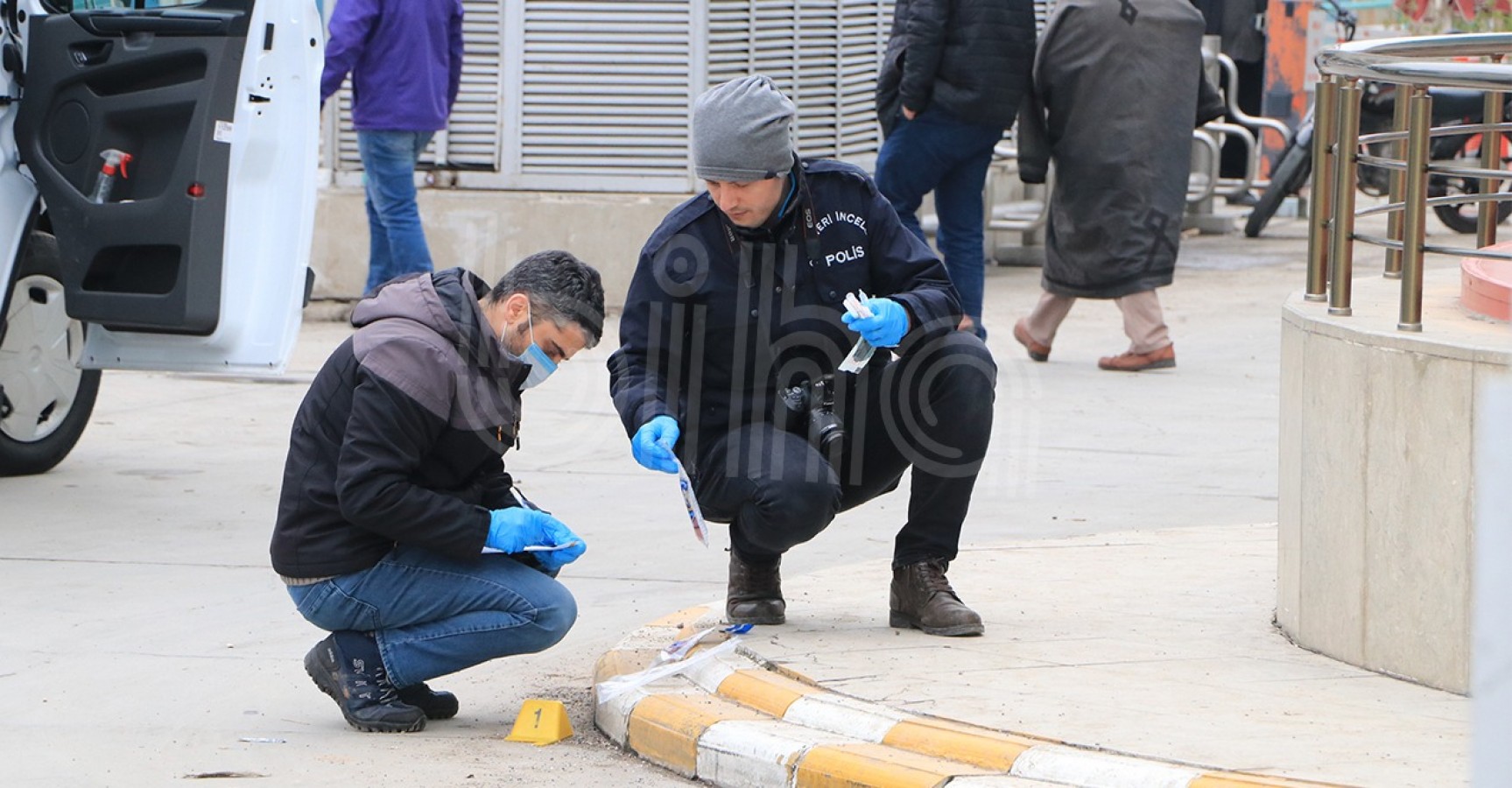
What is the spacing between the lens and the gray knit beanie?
456 cm

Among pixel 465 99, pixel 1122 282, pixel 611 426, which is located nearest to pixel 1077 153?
pixel 1122 282

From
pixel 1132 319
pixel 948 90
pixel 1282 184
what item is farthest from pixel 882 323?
pixel 1282 184

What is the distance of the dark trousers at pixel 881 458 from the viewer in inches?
183

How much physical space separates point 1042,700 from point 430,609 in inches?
51.0

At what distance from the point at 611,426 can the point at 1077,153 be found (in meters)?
2.47

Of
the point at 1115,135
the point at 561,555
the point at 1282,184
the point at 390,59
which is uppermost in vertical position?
the point at 390,59

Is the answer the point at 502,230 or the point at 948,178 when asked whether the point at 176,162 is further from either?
the point at 502,230

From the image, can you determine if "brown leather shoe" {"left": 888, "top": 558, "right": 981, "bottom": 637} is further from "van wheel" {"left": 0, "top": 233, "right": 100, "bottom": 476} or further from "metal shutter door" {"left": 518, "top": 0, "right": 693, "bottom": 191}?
"metal shutter door" {"left": 518, "top": 0, "right": 693, "bottom": 191}

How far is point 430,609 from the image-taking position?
4488mm

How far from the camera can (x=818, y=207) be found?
15.6ft

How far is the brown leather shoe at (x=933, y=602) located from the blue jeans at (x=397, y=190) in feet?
18.1

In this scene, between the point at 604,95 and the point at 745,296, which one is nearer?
the point at 745,296

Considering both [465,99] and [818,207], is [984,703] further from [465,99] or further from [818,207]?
[465,99]

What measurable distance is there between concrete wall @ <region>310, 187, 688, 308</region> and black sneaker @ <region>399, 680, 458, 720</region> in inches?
253
